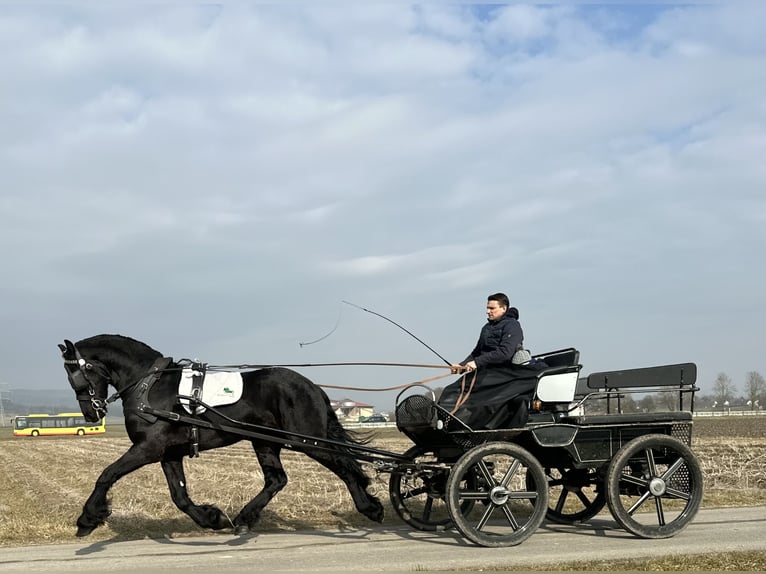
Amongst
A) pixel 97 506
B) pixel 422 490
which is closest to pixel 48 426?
pixel 97 506

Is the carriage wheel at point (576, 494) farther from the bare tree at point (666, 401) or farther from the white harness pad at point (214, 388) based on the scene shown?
the white harness pad at point (214, 388)

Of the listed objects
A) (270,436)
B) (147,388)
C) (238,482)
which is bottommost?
(238,482)

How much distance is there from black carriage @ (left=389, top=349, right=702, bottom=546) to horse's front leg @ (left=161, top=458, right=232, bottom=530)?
77.1 inches

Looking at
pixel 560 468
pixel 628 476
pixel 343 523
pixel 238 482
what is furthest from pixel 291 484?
pixel 628 476

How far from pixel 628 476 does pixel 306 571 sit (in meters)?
3.74

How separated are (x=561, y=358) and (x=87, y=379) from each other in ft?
17.2

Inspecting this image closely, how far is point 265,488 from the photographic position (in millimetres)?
9242

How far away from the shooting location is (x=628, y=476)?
8688 millimetres

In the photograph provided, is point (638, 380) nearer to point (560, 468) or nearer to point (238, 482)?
point (560, 468)

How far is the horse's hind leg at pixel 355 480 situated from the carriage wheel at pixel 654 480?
2.52 meters

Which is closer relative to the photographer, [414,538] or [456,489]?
[456,489]

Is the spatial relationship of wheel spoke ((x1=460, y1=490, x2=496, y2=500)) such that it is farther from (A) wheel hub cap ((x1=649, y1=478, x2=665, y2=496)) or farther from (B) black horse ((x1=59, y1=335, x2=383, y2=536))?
(A) wheel hub cap ((x1=649, y1=478, x2=665, y2=496))

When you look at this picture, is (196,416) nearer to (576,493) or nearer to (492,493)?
Answer: (492,493)

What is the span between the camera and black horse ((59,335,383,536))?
28.7ft
